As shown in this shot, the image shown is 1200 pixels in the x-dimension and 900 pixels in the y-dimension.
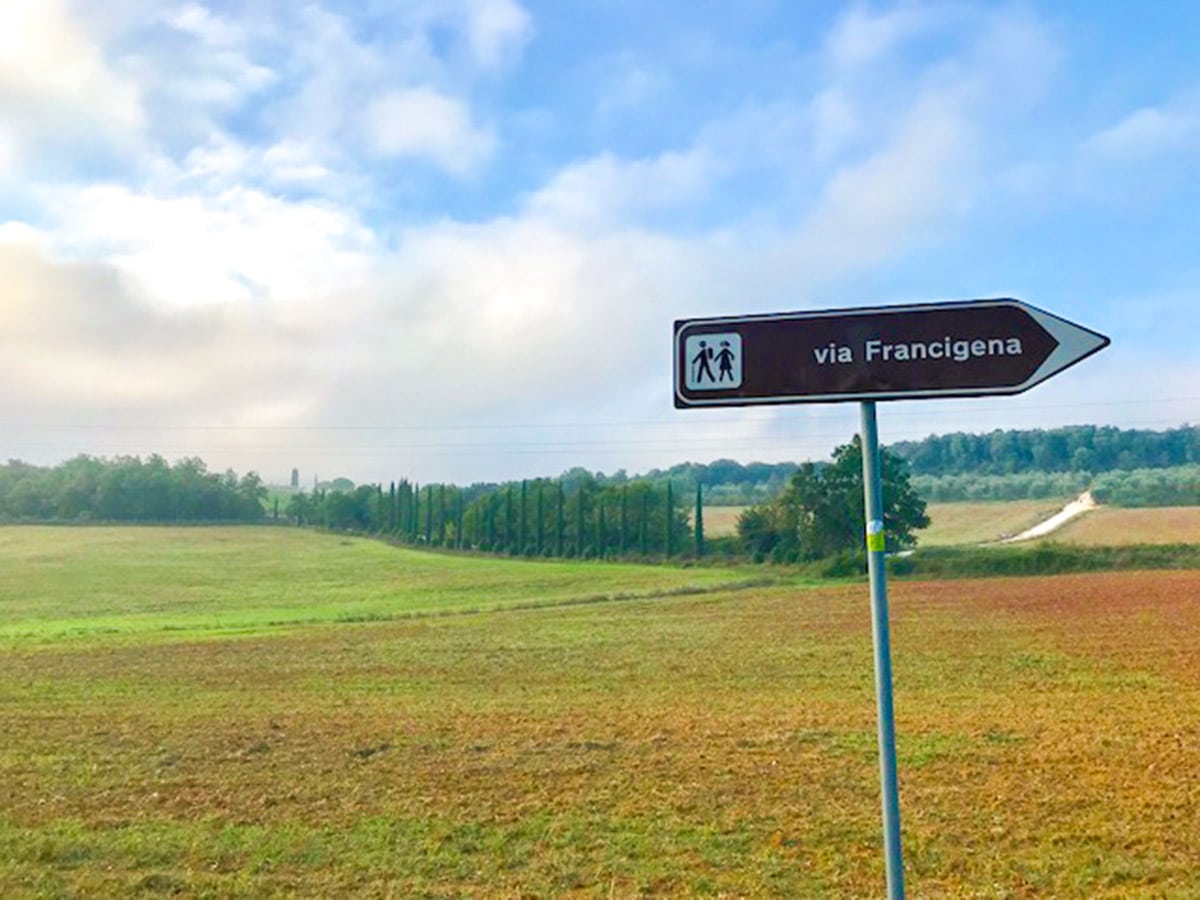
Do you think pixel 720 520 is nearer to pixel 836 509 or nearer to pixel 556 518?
pixel 556 518

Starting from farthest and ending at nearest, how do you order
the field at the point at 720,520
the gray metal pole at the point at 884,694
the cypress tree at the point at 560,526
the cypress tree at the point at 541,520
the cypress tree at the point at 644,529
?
the cypress tree at the point at 541,520 < the cypress tree at the point at 560,526 < the cypress tree at the point at 644,529 < the field at the point at 720,520 < the gray metal pole at the point at 884,694

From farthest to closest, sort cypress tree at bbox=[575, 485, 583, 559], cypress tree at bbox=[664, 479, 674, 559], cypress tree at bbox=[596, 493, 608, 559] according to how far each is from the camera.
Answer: cypress tree at bbox=[575, 485, 583, 559], cypress tree at bbox=[596, 493, 608, 559], cypress tree at bbox=[664, 479, 674, 559]

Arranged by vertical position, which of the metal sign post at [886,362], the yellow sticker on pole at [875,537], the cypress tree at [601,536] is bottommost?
the cypress tree at [601,536]

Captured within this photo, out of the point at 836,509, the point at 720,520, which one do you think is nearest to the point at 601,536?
the point at 720,520

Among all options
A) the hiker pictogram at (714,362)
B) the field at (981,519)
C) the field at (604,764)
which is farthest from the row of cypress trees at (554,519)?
the hiker pictogram at (714,362)

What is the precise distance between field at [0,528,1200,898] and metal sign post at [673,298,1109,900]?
249cm

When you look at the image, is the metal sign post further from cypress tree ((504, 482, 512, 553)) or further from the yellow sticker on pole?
cypress tree ((504, 482, 512, 553))

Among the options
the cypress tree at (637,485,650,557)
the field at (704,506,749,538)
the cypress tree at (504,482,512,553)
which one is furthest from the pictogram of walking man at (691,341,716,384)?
the cypress tree at (504,482,512,553)

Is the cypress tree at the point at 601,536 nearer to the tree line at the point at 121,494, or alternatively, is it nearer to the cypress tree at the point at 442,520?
the cypress tree at the point at 442,520

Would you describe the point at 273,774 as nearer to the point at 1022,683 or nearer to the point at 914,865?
the point at 914,865

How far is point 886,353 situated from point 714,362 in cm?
60

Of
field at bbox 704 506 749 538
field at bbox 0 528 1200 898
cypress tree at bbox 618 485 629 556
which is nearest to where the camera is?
field at bbox 0 528 1200 898

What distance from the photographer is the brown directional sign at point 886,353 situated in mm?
3188

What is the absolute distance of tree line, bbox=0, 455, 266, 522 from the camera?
A: 3718 inches
